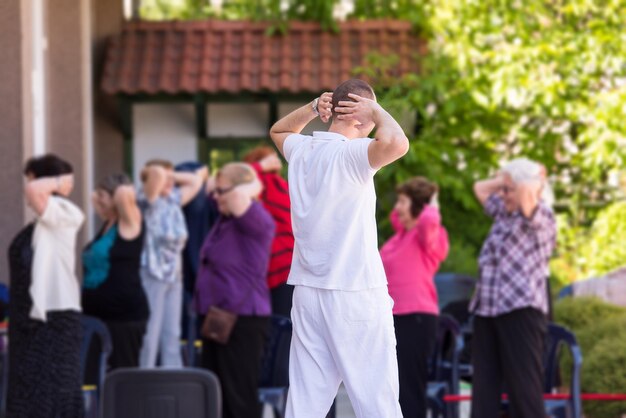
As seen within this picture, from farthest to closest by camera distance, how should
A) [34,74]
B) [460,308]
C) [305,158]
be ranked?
[34,74] → [460,308] → [305,158]

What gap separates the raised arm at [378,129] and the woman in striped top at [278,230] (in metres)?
4.03

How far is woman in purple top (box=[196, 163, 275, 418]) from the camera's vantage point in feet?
25.0

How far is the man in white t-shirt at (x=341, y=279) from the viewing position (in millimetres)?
4508

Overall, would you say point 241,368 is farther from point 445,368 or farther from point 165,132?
point 165,132

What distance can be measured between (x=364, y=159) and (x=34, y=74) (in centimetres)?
574

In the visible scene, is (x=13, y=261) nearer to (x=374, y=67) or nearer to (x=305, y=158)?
(x=305, y=158)

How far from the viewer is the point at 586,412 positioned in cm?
805

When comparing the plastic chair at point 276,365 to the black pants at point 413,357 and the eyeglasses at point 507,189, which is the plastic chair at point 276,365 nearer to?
the black pants at point 413,357

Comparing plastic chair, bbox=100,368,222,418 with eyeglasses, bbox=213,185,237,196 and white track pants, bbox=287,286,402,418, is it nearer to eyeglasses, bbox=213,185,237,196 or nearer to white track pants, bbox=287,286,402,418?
white track pants, bbox=287,286,402,418

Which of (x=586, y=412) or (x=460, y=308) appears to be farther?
(x=460, y=308)

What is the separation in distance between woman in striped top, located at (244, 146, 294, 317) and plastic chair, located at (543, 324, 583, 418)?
1737 mm

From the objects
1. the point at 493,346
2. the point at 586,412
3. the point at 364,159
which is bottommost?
the point at 586,412

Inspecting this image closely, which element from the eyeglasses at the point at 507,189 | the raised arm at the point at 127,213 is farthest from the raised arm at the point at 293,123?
the raised arm at the point at 127,213

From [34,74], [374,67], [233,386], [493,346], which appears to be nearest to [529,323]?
[493,346]
